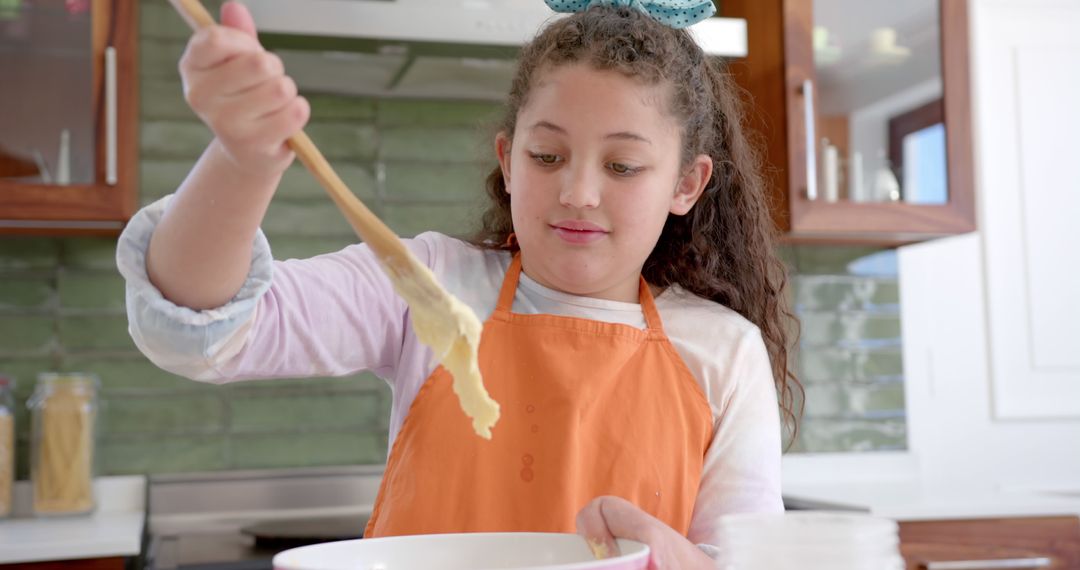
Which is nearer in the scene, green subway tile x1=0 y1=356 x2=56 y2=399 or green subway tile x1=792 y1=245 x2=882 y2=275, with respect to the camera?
green subway tile x1=0 y1=356 x2=56 y2=399

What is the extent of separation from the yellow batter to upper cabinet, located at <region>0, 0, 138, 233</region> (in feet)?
5.03

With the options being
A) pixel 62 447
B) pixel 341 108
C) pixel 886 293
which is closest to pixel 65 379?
pixel 62 447

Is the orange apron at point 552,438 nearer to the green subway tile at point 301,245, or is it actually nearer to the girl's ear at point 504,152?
the girl's ear at point 504,152

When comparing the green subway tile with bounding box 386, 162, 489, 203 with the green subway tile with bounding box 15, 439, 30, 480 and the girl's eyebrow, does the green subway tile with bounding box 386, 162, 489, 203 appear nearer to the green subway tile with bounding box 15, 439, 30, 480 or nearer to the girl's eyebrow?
the green subway tile with bounding box 15, 439, 30, 480

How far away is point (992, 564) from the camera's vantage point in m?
2.05

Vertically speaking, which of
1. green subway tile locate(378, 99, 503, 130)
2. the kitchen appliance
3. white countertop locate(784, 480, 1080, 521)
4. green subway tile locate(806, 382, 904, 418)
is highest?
the kitchen appliance

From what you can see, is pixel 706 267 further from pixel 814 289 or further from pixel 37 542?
pixel 814 289

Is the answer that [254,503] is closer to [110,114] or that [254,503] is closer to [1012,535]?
[110,114]

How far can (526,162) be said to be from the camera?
107 centimetres

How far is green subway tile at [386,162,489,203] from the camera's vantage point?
246 cm

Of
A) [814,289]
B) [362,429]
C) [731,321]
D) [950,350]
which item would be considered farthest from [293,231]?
[950,350]

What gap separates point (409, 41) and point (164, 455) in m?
1.01

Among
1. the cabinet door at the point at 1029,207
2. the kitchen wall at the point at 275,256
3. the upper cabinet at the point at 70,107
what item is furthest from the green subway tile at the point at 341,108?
the cabinet door at the point at 1029,207

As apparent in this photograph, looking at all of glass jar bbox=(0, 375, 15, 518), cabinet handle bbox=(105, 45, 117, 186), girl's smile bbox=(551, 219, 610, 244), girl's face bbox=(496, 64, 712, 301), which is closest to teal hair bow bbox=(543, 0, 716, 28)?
girl's face bbox=(496, 64, 712, 301)
